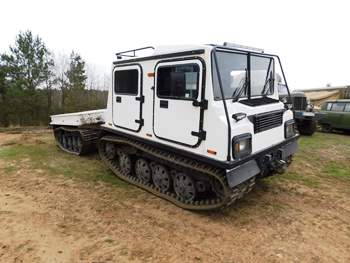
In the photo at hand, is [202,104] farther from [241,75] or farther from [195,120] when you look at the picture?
[241,75]

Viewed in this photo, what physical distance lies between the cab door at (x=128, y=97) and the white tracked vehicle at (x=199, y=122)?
19 mm

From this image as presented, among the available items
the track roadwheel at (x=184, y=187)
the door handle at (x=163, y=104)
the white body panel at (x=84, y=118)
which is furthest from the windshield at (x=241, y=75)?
the white body panel at (x=84, y=118)

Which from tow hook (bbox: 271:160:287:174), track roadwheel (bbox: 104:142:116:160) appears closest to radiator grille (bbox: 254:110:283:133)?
tow hook (bbox: 271:160:287:174)

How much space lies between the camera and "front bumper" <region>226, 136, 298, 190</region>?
3.57m

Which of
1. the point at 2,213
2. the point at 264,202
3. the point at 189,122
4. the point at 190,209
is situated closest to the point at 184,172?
the point at 190,209

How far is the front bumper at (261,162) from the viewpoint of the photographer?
141 inches

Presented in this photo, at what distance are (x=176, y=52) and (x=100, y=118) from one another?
12.7 ft

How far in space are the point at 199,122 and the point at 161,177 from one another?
4.89ft

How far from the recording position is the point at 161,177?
4820 millimetres

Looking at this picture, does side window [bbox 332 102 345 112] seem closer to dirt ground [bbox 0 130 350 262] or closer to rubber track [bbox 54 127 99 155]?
dirt ground [bbox 0 130 350 262]

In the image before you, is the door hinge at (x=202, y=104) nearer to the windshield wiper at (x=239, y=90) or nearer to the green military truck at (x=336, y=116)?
the windshield wiper at (x=239, y=90)

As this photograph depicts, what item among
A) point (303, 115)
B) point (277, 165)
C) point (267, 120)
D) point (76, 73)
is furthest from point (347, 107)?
point (76, 73)

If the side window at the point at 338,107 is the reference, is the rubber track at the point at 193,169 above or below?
below

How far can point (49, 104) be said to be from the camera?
21453 millimetres
